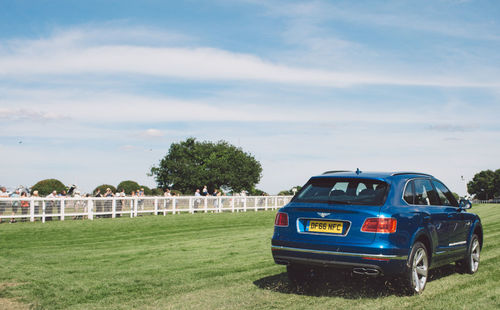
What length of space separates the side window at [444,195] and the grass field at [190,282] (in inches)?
47.2

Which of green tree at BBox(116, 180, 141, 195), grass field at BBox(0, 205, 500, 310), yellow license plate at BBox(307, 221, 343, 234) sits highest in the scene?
green tree at BBox(116, 180, 141, 195)

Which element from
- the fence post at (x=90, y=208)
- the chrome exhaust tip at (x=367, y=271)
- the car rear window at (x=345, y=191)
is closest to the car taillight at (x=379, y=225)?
the car rear window at (x=345, y=191)

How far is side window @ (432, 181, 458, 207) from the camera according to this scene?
28.4ft

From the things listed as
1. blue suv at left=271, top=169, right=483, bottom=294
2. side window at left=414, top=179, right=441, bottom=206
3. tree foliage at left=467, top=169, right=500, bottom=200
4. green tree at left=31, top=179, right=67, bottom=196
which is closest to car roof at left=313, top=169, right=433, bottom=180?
blue suv at left=271, top=169, right=483, bottom=294

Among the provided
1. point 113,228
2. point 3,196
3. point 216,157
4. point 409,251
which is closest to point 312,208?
point 409,251

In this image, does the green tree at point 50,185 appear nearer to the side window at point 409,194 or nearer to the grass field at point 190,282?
the grass field at point 190,282

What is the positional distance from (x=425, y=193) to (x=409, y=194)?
679 mm

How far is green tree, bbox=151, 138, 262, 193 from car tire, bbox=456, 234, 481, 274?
3341 inches

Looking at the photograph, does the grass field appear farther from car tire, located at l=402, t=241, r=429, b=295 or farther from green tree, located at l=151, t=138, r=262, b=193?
green tree, located at l=151, t=138, r=262, b=193

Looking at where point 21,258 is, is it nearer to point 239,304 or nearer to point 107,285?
point 107,285

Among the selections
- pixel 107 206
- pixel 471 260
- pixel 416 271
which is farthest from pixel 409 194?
pixel 107 206

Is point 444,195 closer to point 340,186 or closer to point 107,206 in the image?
point 340,186

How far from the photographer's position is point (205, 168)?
96438 mm

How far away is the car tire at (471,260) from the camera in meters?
9.01
